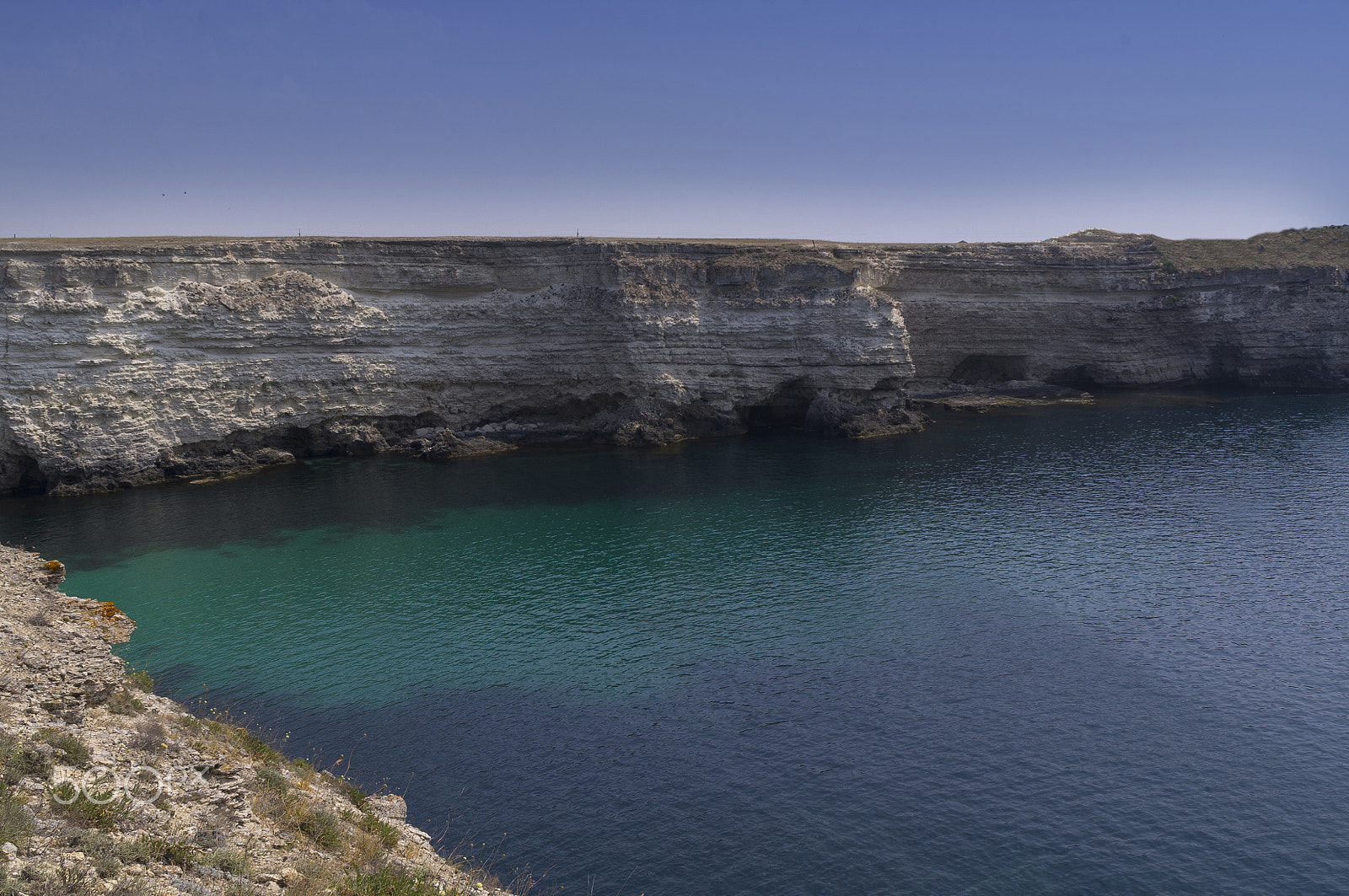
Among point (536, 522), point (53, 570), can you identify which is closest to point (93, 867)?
point (53, 570)

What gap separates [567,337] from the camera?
5525 cm

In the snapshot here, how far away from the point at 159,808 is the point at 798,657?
16483 millimetres

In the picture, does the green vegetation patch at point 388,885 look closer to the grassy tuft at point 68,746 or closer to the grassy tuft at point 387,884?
the grassy tuft at point 387,884

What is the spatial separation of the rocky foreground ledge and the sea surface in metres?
2.78

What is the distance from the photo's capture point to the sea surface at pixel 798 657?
16.1m

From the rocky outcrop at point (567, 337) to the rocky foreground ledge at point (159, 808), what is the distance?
31122 millimetres

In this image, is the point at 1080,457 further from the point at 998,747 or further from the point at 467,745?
the point at 467,745

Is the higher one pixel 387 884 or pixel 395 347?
pixel 395 347

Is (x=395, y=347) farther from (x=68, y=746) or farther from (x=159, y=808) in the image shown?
(x=159, y=808)

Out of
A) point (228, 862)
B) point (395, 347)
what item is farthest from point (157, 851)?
point (395, 347)

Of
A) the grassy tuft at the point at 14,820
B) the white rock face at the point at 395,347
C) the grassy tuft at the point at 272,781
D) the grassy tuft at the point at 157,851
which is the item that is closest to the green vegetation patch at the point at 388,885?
the grassy tuft at the point at 157,851

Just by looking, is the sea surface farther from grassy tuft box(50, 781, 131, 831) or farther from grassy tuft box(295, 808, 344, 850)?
grassy tuft box(50, 781, 131, 831)

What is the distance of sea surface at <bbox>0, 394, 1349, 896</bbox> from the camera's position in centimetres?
1609

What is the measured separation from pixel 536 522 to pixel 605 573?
7.58 metres
